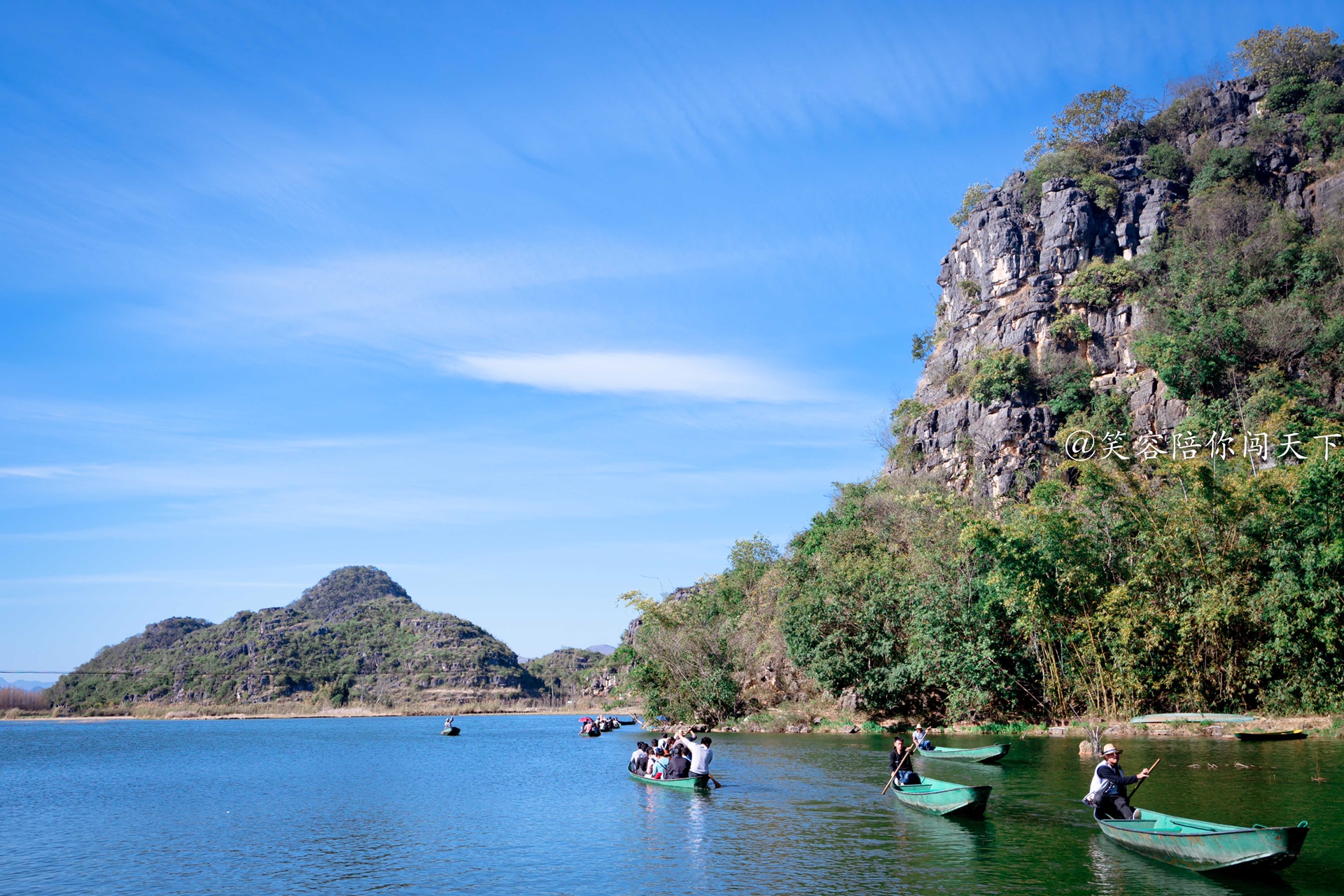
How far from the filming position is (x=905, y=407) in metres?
70.3

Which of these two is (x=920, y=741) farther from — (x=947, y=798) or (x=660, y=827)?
(x=660, y=827)

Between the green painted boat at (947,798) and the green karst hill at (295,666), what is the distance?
12086cm

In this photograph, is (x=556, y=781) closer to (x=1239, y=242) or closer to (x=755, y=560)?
(x=755, y=560)

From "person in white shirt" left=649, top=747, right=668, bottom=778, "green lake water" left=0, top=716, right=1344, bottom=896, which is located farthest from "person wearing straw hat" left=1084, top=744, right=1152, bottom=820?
"person in white shirt" left=649, top=747, right=668, bottom=778

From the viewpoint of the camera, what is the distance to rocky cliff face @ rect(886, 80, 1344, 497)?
5888 cm

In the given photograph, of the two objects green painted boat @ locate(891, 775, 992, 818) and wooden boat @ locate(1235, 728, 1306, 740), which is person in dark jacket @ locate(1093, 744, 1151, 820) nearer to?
green painted boat @ locate(891, 775, 992, 818)

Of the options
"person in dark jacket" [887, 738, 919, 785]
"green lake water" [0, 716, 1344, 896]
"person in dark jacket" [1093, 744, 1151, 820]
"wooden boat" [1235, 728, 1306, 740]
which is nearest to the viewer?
"green lake water" [0, 716, 1344, 896]

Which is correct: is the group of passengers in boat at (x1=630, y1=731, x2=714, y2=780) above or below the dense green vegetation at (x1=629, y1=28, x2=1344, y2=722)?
below

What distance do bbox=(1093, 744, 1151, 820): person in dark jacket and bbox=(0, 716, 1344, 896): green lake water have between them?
0.61 metres

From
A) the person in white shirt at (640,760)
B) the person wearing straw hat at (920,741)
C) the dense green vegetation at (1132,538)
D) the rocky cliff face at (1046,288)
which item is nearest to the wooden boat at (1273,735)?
the dense green vegetation at (1132,538)

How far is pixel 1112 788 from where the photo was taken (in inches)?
627

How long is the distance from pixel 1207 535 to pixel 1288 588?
3.18 meters

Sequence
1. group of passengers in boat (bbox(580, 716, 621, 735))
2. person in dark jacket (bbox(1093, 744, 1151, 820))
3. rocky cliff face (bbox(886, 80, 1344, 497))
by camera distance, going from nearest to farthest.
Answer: person in dark jacket (bbox(1093, 744, 1151, 820)) → group of passengers in boat (bbox(580, 716, 621, 735)) → rocky cliff face (bbox(886, 80, 1344, 497))

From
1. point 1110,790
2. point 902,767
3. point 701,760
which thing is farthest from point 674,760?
point 1110,790
